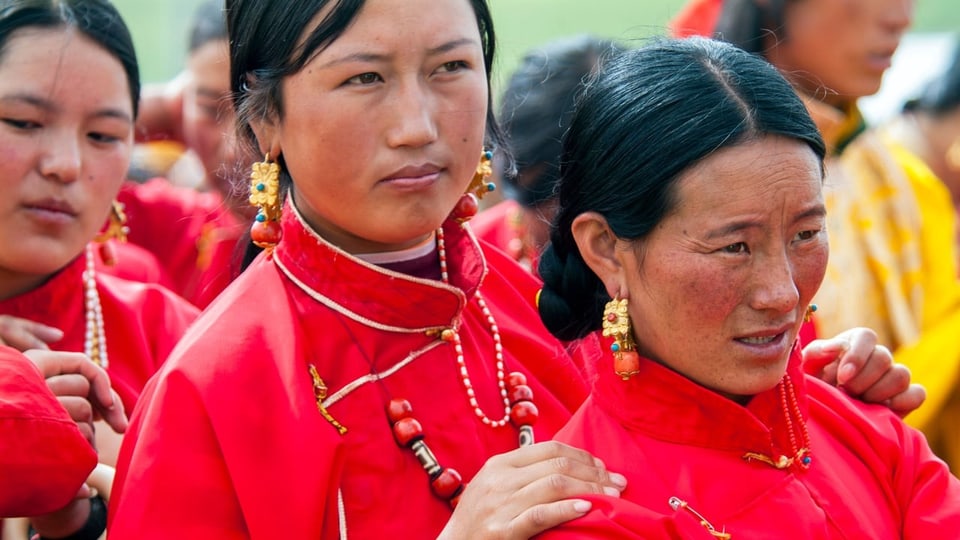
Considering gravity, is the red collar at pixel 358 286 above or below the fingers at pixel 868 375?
above

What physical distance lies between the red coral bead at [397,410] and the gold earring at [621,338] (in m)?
0.39

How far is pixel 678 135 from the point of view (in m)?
2.08

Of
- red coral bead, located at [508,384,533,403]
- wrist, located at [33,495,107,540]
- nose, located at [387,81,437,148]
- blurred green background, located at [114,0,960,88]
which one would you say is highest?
nose, located at [387,81,437,148]

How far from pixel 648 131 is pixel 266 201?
28.2 inches

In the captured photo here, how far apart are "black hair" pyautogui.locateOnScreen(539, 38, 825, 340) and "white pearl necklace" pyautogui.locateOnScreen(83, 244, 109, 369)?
1169 mm

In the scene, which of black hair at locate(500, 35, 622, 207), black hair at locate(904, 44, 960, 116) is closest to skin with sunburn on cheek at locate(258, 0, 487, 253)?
black hair at locate(500, 35, 622, 207)

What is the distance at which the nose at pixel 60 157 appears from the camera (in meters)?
2.78

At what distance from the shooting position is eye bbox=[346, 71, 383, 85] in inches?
88.8

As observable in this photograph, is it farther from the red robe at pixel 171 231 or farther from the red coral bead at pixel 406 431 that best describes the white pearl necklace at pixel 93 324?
the red robe at pixel 171 231

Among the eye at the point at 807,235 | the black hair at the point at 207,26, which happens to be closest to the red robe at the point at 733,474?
the eye at the point at 807,235

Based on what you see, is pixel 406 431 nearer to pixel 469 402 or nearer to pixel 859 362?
pixel 469 402

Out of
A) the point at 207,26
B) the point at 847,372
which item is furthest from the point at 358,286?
the point at 207,26

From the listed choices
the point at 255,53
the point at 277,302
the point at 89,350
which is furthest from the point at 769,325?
the point at 89,350

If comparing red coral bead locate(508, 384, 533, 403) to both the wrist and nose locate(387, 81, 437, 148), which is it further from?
the wrist
